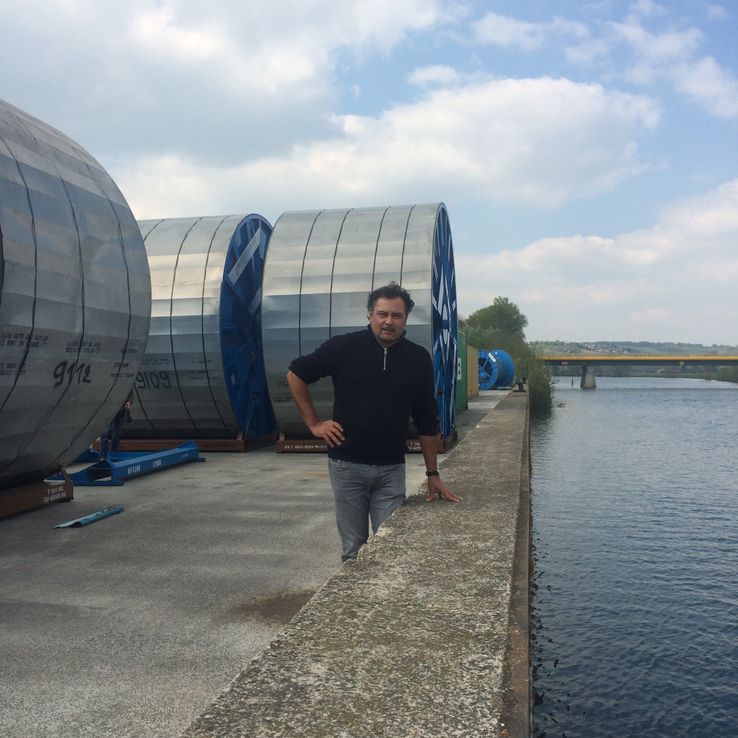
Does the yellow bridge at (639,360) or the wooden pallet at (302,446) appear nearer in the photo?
the wooden pallet at (302,446)

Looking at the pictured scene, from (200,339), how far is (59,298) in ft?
25.4

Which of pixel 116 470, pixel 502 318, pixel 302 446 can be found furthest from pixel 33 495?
pixel 502 318

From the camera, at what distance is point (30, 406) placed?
Answer: 8.19 meters

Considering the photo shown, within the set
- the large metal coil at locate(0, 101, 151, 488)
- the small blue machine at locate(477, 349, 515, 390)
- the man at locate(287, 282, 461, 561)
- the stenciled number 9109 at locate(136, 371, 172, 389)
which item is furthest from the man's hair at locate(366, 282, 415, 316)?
the small blue machine at locate(477, 349, 515, 390)

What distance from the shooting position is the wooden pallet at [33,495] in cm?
909

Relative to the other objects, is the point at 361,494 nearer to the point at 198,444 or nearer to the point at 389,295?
the point at 389,295

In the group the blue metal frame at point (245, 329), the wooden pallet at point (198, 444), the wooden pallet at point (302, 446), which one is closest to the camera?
the wooden pallet at point (302, 446)

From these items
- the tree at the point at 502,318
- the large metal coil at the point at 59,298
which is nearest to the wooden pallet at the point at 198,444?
the large metal coil at the point at 59,298

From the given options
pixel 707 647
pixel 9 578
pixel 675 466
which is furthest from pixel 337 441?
pixel 675 466

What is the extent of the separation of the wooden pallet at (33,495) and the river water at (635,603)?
260 inches

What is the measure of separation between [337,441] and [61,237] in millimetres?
5092

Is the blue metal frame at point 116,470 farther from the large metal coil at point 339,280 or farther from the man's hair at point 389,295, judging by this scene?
the man's hair at point 389,295

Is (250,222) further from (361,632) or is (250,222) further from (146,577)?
(361,632)

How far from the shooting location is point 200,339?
15852 mm
